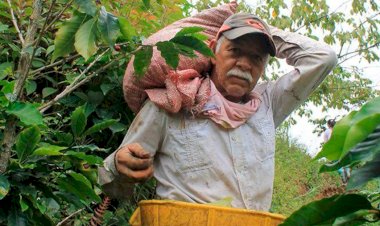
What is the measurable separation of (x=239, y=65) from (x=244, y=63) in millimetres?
21

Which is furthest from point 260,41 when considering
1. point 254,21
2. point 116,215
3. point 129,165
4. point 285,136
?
point 285,136

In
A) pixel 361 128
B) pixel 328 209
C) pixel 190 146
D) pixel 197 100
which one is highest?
pixel 361 128

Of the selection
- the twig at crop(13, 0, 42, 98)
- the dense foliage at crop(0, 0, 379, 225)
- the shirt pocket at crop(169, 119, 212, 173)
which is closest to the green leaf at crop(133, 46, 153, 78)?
the dense foliage at crop(0, 0, 379, 225)

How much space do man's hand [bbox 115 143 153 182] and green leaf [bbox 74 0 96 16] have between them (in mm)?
657

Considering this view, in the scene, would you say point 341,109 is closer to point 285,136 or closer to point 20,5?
point 285,136

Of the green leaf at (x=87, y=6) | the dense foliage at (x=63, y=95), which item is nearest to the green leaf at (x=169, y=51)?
the dense foliage at (x=63, y=95)

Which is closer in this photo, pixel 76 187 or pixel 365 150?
pixel 365 150

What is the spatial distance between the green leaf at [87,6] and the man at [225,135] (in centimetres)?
66

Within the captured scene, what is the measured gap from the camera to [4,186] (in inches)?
66.7

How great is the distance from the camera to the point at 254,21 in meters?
2.53

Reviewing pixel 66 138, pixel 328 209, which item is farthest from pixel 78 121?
pixel 328 209

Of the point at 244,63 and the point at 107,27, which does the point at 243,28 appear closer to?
the point at 244,63

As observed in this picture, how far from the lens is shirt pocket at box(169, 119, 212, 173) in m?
2.32

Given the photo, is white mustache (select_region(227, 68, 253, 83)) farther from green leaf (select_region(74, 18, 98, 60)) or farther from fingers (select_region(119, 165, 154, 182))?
green leaf (select_region(74, 18, 98, 60))
